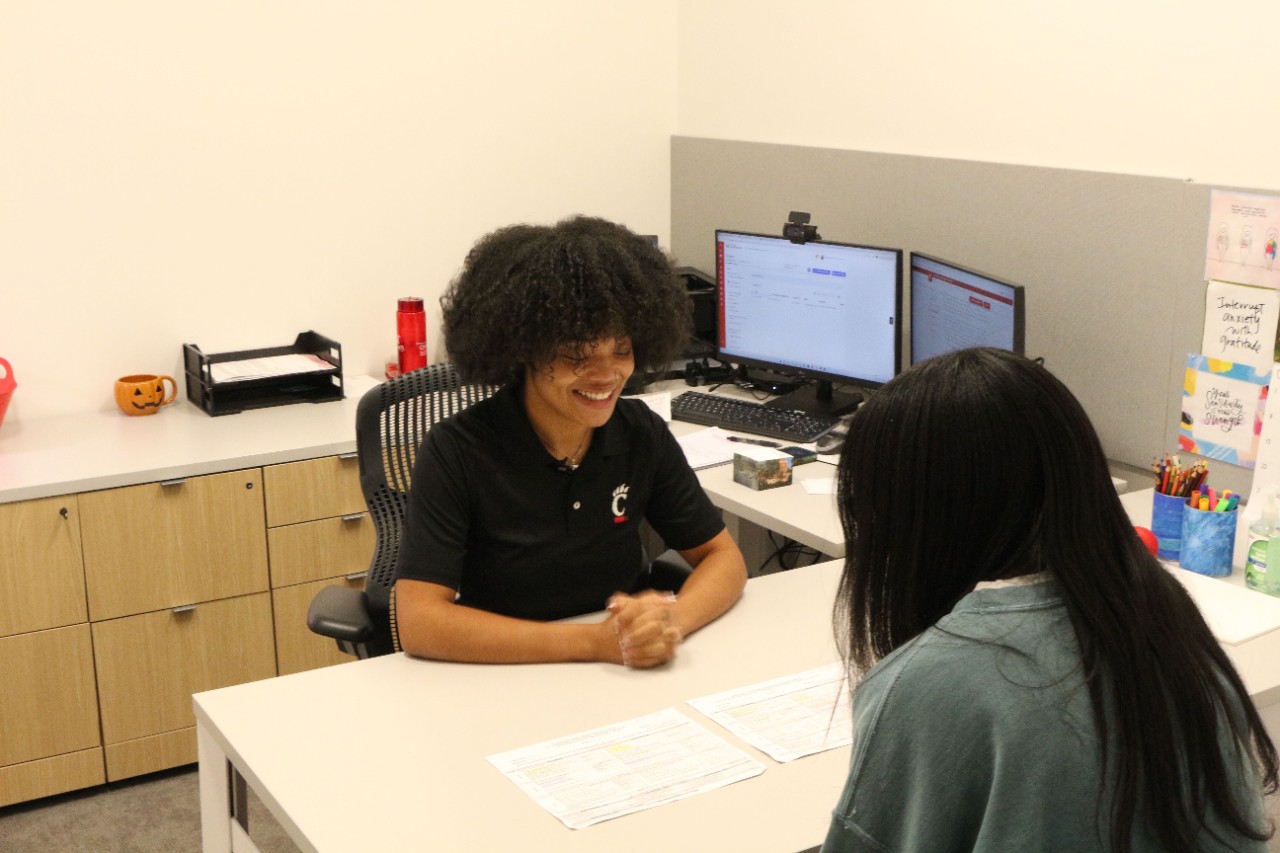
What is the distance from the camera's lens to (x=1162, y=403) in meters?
2.61

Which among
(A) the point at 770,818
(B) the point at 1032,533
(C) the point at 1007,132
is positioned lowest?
(A) the point at 770,818

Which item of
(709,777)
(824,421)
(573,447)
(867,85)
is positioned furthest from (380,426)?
(867,85)

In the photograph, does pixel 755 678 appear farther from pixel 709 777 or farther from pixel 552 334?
pixel 552 334

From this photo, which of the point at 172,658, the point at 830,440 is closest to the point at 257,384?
the point at 172,658

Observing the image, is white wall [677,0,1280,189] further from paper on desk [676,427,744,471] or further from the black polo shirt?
the black polo shirt

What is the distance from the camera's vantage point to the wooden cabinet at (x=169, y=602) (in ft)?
9.07

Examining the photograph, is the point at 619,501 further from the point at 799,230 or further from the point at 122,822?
the point at 122,822

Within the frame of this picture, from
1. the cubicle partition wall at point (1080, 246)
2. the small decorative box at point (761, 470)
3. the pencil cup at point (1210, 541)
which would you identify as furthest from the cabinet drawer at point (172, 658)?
the pencil cup at point (1210, 541)

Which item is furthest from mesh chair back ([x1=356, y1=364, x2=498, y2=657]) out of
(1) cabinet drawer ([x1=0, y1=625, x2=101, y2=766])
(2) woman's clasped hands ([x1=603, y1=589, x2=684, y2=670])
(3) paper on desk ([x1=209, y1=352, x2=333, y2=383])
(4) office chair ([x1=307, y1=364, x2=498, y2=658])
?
(3) paper on desk ([x1=209, y1=352, x2=333, y2=383])

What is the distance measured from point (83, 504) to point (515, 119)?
1.57m

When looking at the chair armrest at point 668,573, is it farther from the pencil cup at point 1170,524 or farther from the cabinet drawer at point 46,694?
the cabinet drawer at point 46,694

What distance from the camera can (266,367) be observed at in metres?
3.25

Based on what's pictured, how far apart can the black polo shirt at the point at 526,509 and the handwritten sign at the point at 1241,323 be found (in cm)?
109

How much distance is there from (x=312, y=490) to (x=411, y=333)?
0.64 m
